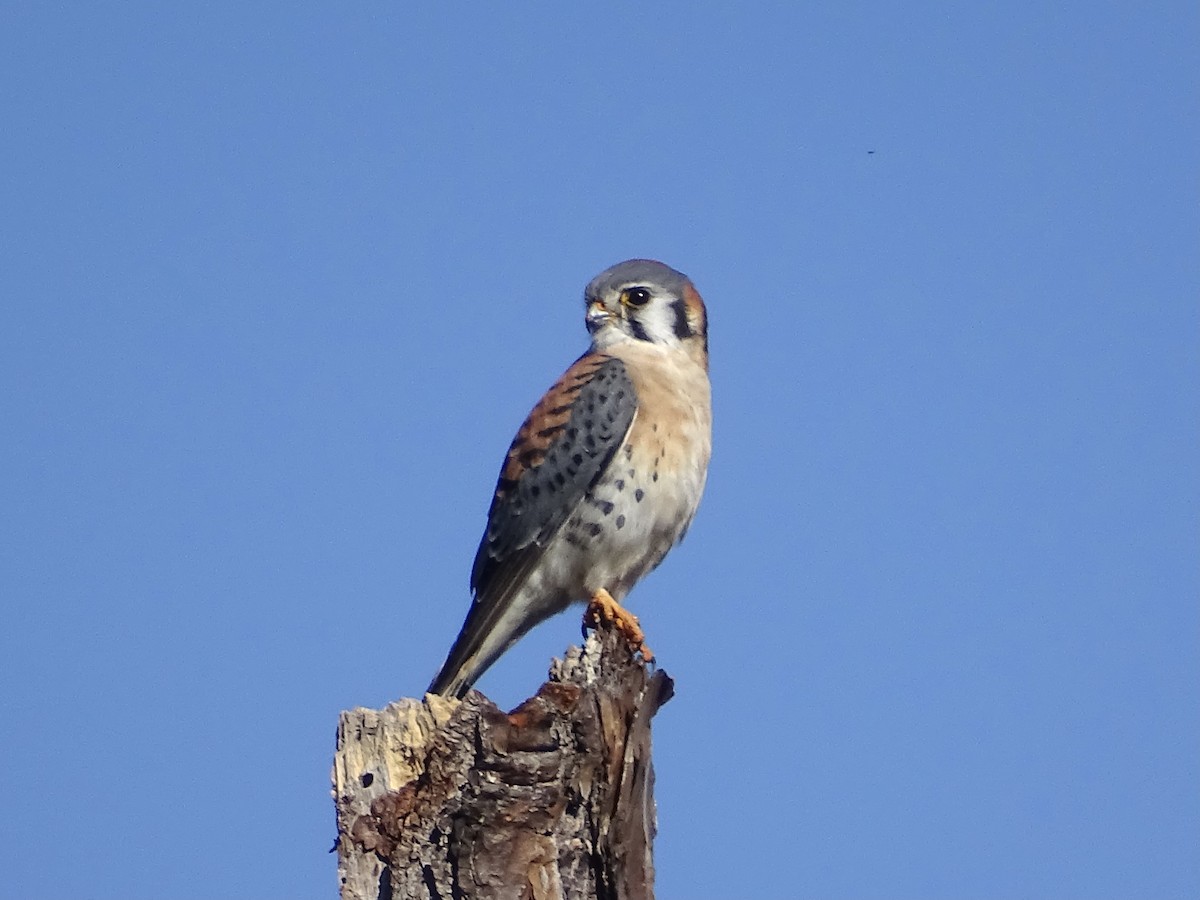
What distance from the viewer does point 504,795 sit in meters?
4.01

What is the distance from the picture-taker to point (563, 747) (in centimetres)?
413

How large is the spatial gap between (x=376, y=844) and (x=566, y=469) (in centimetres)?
228

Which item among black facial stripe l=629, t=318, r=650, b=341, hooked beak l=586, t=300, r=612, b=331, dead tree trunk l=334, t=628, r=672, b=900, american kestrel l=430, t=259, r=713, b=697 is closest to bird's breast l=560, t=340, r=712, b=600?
american kestrel l=430, t=259, r=713, b=697

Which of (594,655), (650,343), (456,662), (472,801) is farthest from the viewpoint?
(650,343)

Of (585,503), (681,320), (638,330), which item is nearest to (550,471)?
(585,503)

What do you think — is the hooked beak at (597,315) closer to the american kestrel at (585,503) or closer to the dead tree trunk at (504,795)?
the american kestrel at (585,503)

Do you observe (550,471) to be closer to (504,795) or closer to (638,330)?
(638,330)

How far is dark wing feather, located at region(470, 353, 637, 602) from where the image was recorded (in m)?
6.13

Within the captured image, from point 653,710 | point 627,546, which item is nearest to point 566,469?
point 627,546

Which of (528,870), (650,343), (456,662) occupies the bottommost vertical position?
(528,870)

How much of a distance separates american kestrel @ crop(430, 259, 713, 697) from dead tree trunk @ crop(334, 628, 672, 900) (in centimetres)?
164

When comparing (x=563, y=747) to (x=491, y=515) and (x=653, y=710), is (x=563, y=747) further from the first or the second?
(x=491, y=515)

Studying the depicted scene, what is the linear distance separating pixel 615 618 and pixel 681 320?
158 centimetres

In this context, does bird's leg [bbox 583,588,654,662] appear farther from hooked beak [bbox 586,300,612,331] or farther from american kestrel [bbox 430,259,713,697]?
hooked beak [bbox 586,300,612,331]
